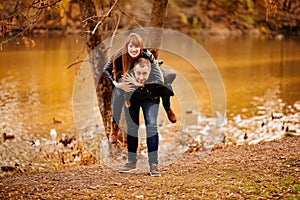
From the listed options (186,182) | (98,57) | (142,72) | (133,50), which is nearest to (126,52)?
(133,50)

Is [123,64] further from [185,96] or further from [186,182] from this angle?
[185,96]

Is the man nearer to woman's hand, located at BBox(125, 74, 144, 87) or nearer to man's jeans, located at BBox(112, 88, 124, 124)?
woman's hand, located at BBox(125, 74, 144, 87)

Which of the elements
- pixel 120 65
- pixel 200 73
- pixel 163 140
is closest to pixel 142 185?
pixel 120 65

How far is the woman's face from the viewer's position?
5.71 meters

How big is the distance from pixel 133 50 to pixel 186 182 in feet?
4.95

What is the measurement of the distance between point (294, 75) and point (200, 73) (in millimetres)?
3266

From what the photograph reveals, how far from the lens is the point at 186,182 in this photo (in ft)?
17.9

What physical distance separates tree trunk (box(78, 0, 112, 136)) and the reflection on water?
1.33m

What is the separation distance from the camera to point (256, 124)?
11680 millimetres

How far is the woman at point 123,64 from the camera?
5723 mm

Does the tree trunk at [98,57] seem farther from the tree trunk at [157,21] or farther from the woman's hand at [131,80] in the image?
the woman's hand at [131,80]

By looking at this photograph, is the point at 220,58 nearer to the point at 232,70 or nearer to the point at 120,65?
the point at 232,70

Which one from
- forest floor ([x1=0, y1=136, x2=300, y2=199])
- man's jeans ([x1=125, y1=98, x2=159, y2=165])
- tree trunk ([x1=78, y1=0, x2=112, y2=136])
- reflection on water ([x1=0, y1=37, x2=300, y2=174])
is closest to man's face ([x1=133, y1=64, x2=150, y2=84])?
man's jeans ([x1=125, y1=98, x2=159, y2=165])

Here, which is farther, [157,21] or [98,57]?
[157,21]
